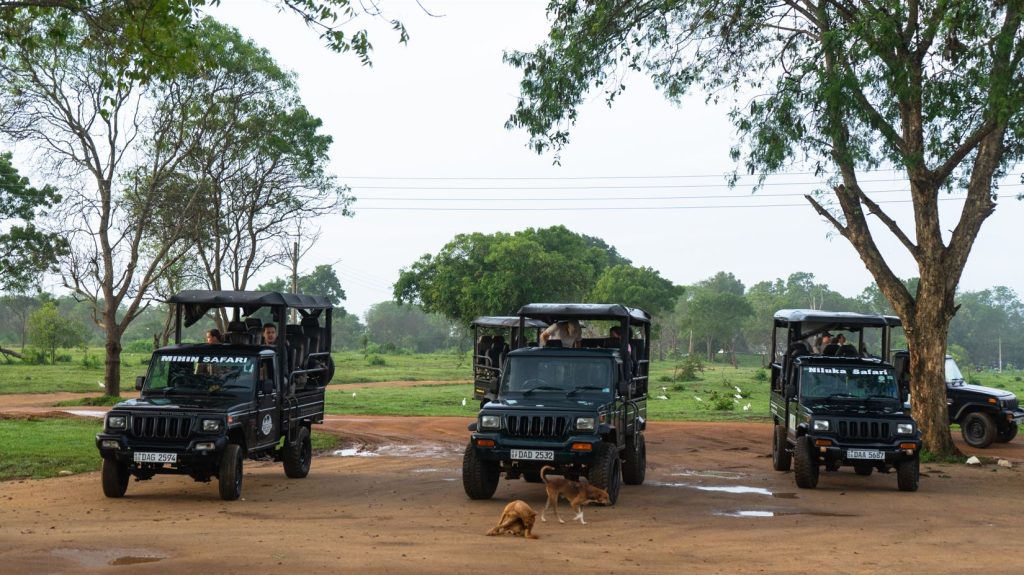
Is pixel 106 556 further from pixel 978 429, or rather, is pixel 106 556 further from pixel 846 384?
pixel 978 429

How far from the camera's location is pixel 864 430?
1533cm

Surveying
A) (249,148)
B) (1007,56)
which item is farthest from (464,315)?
(1007,56)

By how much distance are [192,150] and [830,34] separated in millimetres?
19779

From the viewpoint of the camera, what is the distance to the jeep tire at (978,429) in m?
23.8

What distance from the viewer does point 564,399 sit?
14.0 meters

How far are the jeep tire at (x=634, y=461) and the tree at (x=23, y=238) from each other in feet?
85.2

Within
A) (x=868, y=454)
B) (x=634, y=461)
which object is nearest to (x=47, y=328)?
(x=634, y=461)

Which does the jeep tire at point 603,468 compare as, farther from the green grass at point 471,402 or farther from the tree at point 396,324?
the tree at point 396,324

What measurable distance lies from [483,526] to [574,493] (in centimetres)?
116

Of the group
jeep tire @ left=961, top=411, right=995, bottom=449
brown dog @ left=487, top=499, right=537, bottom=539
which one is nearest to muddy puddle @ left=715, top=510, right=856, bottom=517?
brown dog @ left=487, top=499, right=537, bottom=539

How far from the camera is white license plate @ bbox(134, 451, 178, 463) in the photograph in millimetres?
13141

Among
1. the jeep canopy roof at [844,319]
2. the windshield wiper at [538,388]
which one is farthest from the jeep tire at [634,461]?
the jeep canopy roof at [844,319]

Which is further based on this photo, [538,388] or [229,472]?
[538,388]

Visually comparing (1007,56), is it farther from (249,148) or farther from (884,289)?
(249,148)
